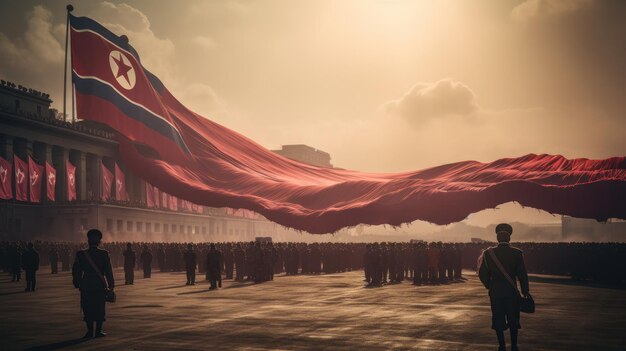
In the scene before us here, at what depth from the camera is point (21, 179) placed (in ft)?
173

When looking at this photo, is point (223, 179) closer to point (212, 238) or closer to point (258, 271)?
point (258, 271)

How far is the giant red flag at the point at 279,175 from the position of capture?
83.8 ft

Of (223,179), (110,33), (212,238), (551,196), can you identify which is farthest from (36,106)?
(551,196)

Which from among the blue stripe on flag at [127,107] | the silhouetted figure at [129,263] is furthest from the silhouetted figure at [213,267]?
the blue stripe on flag at [127,107]

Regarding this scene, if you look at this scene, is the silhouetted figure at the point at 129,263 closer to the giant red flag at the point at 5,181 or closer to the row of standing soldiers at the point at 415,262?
the row of standing soldiers at the point at 415,262

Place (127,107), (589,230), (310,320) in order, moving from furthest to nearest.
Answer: (589,230) → (127,107) → (310,320)

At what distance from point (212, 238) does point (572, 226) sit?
53.8 metres

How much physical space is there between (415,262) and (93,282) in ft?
58.4

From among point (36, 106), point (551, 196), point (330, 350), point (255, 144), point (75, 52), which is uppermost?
point (36, 106)

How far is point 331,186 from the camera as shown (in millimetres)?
29453

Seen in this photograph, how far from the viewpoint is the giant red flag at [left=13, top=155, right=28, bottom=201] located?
51812mm

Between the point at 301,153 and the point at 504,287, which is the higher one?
the point at 301,153

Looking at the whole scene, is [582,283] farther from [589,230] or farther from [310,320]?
[589,230]

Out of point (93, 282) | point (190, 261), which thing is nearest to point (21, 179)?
point (190, 261)
